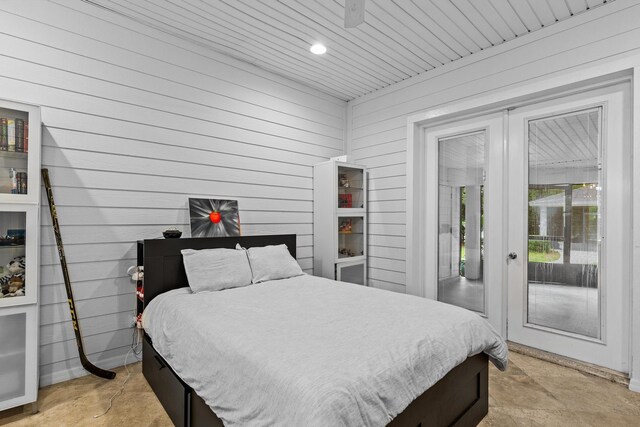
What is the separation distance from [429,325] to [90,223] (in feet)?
8.39

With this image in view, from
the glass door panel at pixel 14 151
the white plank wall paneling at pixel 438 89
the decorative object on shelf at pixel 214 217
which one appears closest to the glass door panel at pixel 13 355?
the glass door panel at pixel 14 151

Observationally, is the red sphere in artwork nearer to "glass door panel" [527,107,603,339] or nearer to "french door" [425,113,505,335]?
"french door" [425,113,505,335]

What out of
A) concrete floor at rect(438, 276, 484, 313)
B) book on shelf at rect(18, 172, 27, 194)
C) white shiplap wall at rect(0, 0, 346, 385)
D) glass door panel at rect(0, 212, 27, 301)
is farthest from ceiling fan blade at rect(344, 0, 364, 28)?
concrete floor at rect(438, 276, 484, 313)

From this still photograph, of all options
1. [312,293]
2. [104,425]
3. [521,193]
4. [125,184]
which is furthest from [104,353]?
[521,193]

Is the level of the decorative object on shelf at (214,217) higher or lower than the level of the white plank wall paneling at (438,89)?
lower

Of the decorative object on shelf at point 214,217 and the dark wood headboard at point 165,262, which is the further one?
the decorative object on shelf at point 214,217

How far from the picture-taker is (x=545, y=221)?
296cm

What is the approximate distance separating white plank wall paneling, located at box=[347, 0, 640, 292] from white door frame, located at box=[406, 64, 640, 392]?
0.26 ft

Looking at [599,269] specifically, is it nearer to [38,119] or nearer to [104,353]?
[104,353]

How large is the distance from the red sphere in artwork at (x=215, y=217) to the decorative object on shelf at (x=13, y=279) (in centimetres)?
135

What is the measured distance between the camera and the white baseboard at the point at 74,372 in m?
2.39

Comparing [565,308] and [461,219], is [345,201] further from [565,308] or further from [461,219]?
[565,308]

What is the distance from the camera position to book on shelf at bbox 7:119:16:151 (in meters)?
2.04

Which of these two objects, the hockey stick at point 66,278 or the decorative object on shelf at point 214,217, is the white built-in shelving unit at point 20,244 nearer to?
the hockey stick at point 66,278
